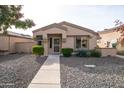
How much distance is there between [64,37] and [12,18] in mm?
12858

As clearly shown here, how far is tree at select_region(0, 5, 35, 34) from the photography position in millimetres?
8025

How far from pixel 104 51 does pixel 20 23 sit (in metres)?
14.3

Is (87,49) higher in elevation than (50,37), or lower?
lower

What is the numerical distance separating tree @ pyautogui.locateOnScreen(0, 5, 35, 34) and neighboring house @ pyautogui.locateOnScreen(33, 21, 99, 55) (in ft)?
38.1

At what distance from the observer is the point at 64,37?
71.5 ft

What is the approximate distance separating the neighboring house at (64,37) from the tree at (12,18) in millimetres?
11613

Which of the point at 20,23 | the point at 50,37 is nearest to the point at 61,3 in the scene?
the point at 20,23

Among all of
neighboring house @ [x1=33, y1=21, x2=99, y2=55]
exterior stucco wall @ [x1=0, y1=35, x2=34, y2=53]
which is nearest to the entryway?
neighboring house @ [x1=33, y1=21, x2=99, y2=55]

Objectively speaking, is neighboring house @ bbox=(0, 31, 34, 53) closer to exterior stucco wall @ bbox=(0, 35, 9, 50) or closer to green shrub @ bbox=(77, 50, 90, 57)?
exterior stucco wall @ bbox=(0, 35, 9, 50)

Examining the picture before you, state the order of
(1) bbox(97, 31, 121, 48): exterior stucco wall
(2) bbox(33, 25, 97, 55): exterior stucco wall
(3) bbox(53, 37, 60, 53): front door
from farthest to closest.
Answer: (1) bbox(97, 31, 121, 48): exterior stucco wall → (3) bbox(53, 37, 60, 53): front door → (2) bbox(33, 25, 97, 55): exterior stucco wall

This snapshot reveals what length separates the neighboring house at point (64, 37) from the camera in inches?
854
